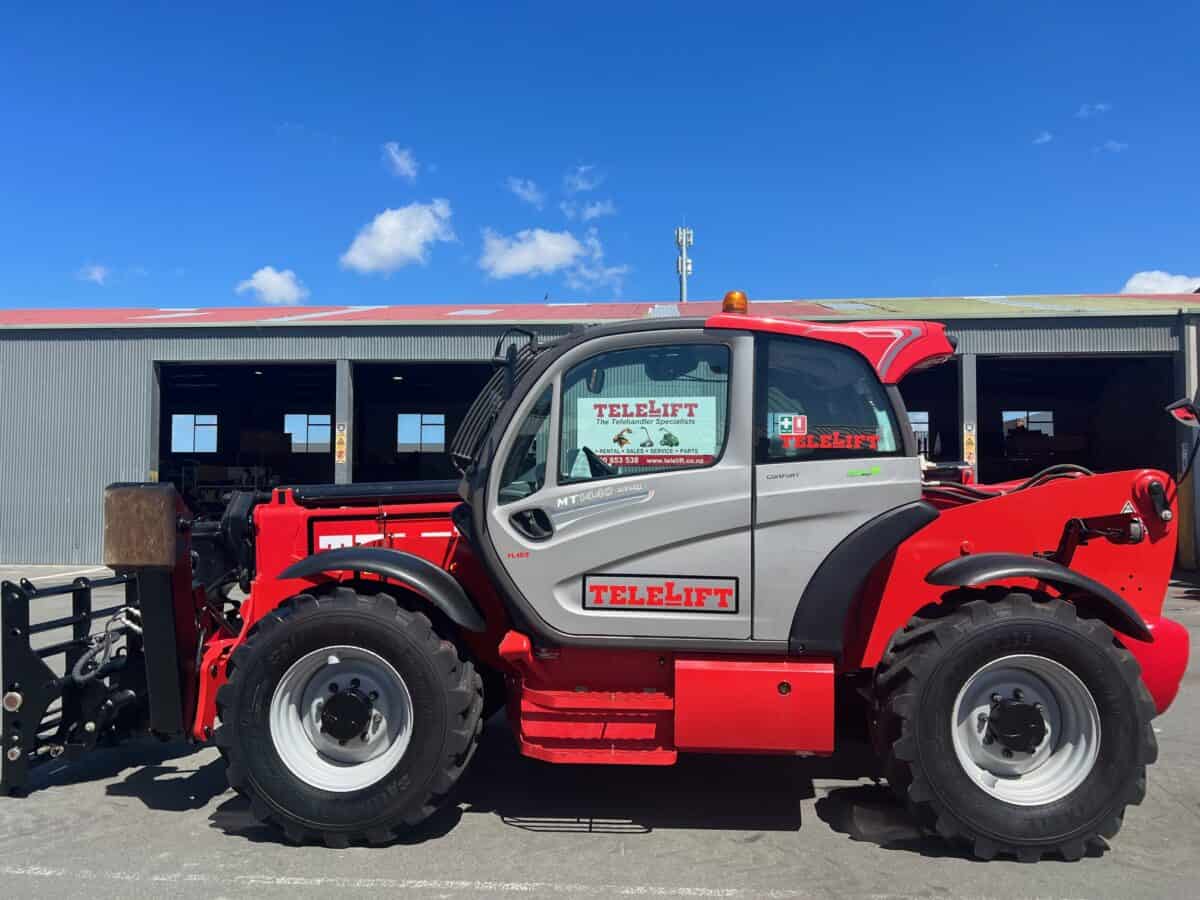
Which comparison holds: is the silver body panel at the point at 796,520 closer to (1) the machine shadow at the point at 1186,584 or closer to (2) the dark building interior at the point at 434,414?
(1) the machine shadow at the point at 1186,584

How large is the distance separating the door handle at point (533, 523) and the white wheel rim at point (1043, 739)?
200cm

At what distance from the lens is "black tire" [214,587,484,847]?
3812 millimetres

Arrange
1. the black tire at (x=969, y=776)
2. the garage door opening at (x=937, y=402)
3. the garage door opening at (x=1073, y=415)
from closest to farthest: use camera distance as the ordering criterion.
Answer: the black tire at (x=969, y=776) < the garage door opening at (x=1073, y=415) < the garage door opening at (x=937, y=402)

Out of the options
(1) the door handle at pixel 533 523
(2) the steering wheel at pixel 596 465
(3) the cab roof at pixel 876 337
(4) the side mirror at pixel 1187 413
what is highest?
(3) the cab roof at pixel 876 337

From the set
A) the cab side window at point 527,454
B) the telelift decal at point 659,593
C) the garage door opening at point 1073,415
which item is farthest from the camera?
the garage door opening at point 1073,415

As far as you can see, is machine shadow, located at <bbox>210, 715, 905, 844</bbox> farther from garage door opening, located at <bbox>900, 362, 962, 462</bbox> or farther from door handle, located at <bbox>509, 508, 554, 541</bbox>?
garage door opening, located at <bbox>900, 362, 962, 462</bbox>

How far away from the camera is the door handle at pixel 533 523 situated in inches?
154

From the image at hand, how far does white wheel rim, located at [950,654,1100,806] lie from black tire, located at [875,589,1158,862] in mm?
40

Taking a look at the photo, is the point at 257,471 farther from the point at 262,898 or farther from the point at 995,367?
the point at 262,898

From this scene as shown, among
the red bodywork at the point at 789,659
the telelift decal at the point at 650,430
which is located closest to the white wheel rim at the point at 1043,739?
the red bodywork at the point at 789,659

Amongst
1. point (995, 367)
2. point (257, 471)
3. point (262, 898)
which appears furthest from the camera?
point (257, 471)

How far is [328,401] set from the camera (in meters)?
34.2

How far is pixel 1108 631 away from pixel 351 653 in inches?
136

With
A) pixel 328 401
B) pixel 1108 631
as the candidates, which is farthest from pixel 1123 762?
pixel 328 401
